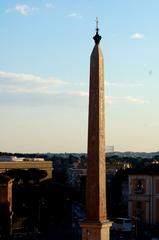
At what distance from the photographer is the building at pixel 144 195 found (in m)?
49.1

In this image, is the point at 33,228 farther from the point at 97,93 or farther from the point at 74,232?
the point at 97,93

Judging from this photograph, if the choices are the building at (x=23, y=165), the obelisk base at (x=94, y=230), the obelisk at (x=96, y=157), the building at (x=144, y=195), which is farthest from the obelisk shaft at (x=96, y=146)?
the building at (x=23, y=165)

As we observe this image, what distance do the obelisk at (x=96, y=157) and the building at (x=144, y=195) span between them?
30077 mm

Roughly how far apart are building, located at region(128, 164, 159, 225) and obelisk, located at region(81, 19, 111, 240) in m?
30.1

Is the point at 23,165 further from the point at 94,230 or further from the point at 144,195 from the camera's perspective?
the point at 94,230

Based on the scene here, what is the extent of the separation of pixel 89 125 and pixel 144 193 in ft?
103

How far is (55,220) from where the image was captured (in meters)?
55.4

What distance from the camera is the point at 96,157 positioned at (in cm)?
1897

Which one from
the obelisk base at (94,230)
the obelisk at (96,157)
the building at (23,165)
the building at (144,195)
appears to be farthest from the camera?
the building at (23,165)

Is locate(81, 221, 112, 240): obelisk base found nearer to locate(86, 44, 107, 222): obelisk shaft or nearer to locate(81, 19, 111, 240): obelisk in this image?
locate(81, 19, 111, 240): obelisk

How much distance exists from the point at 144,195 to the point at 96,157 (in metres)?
31.4

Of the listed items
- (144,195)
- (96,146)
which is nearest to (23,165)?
(144,195)

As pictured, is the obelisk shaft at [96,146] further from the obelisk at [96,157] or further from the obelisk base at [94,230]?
the obelisk base at [94,230]

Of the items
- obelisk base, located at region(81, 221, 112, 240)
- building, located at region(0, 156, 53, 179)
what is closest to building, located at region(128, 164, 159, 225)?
building, located at region(0, 156, 53, 179)
